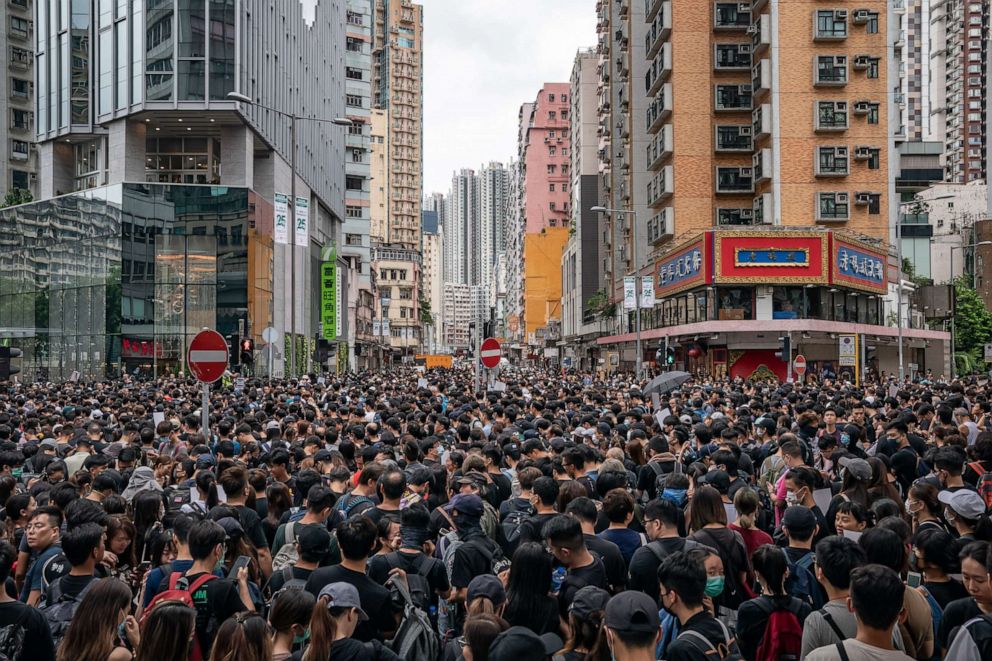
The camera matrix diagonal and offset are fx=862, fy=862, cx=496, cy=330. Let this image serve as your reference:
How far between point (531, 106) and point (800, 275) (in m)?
121

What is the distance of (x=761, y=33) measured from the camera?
5088 cm

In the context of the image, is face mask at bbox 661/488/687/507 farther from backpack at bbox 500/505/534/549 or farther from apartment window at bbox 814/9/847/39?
apartment window at bbox 814/9/847/39

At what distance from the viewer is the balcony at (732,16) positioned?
176ft

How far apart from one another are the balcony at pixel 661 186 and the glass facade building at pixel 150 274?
83.4 ft

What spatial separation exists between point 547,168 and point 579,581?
458ft

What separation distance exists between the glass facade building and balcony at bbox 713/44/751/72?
1164 inches

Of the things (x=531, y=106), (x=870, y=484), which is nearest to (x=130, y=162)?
(x=870, y=484)

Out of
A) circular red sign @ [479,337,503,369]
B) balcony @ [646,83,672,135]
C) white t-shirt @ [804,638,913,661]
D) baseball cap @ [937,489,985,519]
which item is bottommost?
white t-shirt @ [804,638,913,661]

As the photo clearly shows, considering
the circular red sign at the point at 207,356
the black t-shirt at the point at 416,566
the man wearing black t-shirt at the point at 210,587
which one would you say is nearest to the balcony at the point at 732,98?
the circular red sign at the point at 207,356

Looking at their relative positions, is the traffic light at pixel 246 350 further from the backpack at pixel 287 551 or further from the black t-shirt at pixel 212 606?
the black t-shirt at pixel 212 606

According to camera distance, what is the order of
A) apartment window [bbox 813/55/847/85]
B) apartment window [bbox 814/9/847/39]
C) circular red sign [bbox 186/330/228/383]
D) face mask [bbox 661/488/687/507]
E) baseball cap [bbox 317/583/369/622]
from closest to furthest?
baseball cap [bbox 317/583/369/622] → face mask [bbox 661/488/687/507] → circular red sign [bbox 186/330/228/383] → apartment window [bbox 814/9/847/39] → apartment window [bbox 813/55/847/85]

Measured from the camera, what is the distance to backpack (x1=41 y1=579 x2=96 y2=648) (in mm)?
5215

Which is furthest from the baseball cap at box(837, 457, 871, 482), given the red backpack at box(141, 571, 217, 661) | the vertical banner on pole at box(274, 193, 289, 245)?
the vertical banner on pole at box(274, 193, 289, 245)

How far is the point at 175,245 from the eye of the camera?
44.8 m
